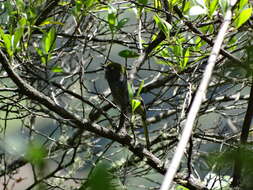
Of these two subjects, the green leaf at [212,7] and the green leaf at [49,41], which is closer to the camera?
the green leaf at [212,7]

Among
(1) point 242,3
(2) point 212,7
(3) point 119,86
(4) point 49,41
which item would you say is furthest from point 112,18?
(3) point 119,86

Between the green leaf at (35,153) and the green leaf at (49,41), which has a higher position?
the green leaf at (49,41)

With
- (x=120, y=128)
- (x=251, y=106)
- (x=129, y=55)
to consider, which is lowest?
(x=251, y=106)

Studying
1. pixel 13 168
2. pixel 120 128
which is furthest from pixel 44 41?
A: pixel 13 168

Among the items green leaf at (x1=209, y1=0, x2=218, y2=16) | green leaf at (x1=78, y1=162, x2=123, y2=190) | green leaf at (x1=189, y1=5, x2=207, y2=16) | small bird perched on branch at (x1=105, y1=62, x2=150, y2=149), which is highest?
small bird perched on branch at (x1=105, y1=62, x2=150, y2=149)

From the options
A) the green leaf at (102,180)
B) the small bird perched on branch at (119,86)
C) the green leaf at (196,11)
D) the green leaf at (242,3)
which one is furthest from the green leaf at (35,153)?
the small bird perched on branch at (119,86)

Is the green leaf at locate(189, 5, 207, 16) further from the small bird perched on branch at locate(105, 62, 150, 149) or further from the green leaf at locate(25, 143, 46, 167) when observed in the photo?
the small bird perched on branch at locate(105, 62, 150, 149)

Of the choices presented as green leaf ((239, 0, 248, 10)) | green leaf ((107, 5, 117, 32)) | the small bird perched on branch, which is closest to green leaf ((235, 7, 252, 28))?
green leaf ((239, 0, 248, 10))

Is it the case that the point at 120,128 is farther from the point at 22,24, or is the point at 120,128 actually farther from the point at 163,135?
the point at 163,135

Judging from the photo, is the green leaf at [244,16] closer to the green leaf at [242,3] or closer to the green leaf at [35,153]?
the green leaf at [242,3]

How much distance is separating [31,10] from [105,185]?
2.04m

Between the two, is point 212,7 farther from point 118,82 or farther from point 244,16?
point 118,82

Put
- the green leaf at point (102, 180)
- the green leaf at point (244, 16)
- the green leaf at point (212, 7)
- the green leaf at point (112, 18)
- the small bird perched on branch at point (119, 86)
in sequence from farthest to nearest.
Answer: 1. the small bird perched on branch at point (119, 86)
2. the green leaf at point (112, 18)
3. the green leaf at point (212, 7)
4. the green leaf at point (244, 16)
5. the green leaf at point (102, 180)

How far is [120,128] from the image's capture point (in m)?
2.20
